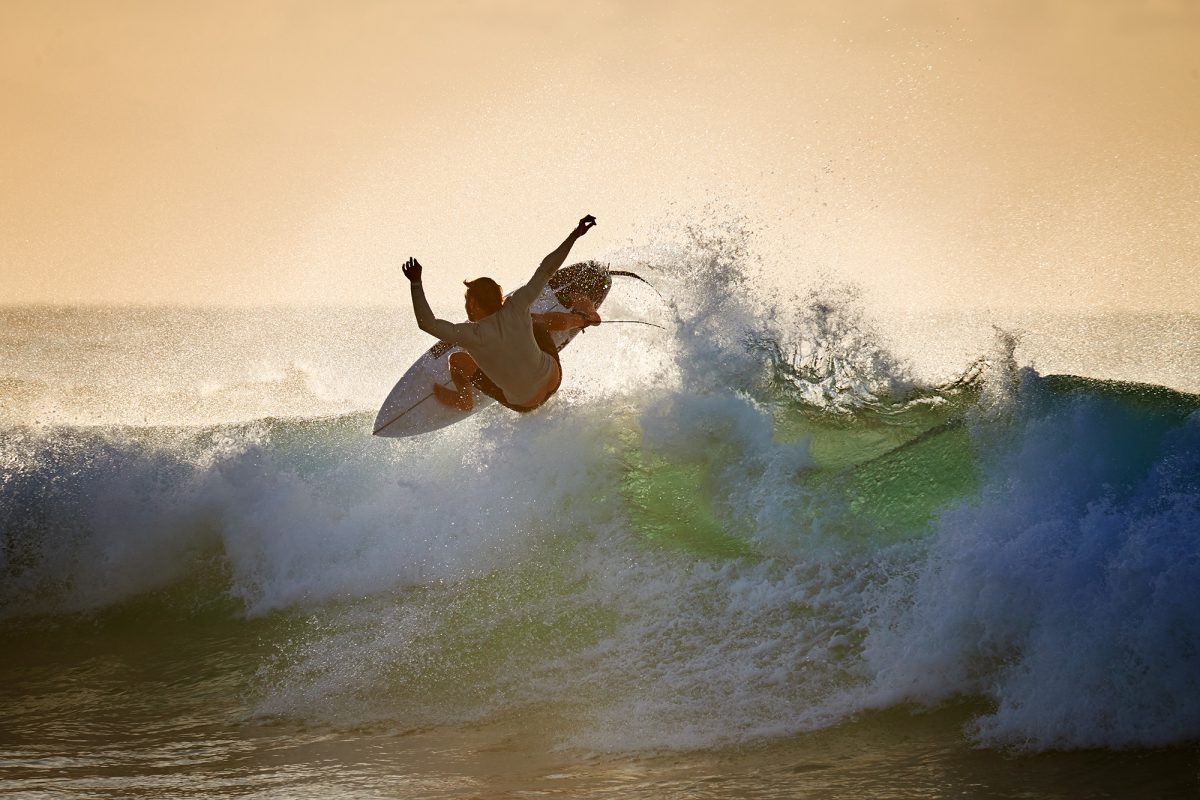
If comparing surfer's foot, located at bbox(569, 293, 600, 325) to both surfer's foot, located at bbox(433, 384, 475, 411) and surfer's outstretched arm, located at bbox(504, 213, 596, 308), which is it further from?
surfer's outstretched arm, located at bbox(504, 213, 596, 308)

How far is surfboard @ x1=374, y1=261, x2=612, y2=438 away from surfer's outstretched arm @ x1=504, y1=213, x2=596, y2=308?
1.55 meters

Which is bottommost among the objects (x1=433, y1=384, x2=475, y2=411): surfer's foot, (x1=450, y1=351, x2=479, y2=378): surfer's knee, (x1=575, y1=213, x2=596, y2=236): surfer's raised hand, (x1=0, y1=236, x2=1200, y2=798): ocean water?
(x1=0, y1=236, x2=1200, y2=798): ocean water

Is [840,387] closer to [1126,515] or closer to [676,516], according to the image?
[676,516]

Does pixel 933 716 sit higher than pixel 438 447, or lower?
lower

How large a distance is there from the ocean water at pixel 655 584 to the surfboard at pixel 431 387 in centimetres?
28

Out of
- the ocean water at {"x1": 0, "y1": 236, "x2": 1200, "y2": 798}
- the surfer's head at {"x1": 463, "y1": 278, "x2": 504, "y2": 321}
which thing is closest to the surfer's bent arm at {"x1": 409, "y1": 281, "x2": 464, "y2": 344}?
the surfer's head at {"x1": 463, "y1": 278, "x2": 504, "y2": 321}

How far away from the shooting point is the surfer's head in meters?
5.70

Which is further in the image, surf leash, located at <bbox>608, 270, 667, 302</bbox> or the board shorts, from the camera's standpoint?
surf leash, located at <bbox>608, 270, 667, 302</bbox>

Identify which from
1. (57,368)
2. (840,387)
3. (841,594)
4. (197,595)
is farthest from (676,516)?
(57,368)

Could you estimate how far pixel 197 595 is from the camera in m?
7.23

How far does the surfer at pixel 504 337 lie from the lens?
5402 millimetres

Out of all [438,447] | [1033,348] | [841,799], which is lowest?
[841,799]

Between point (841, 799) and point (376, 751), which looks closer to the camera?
point (841, 799)

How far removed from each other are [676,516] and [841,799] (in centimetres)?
291
